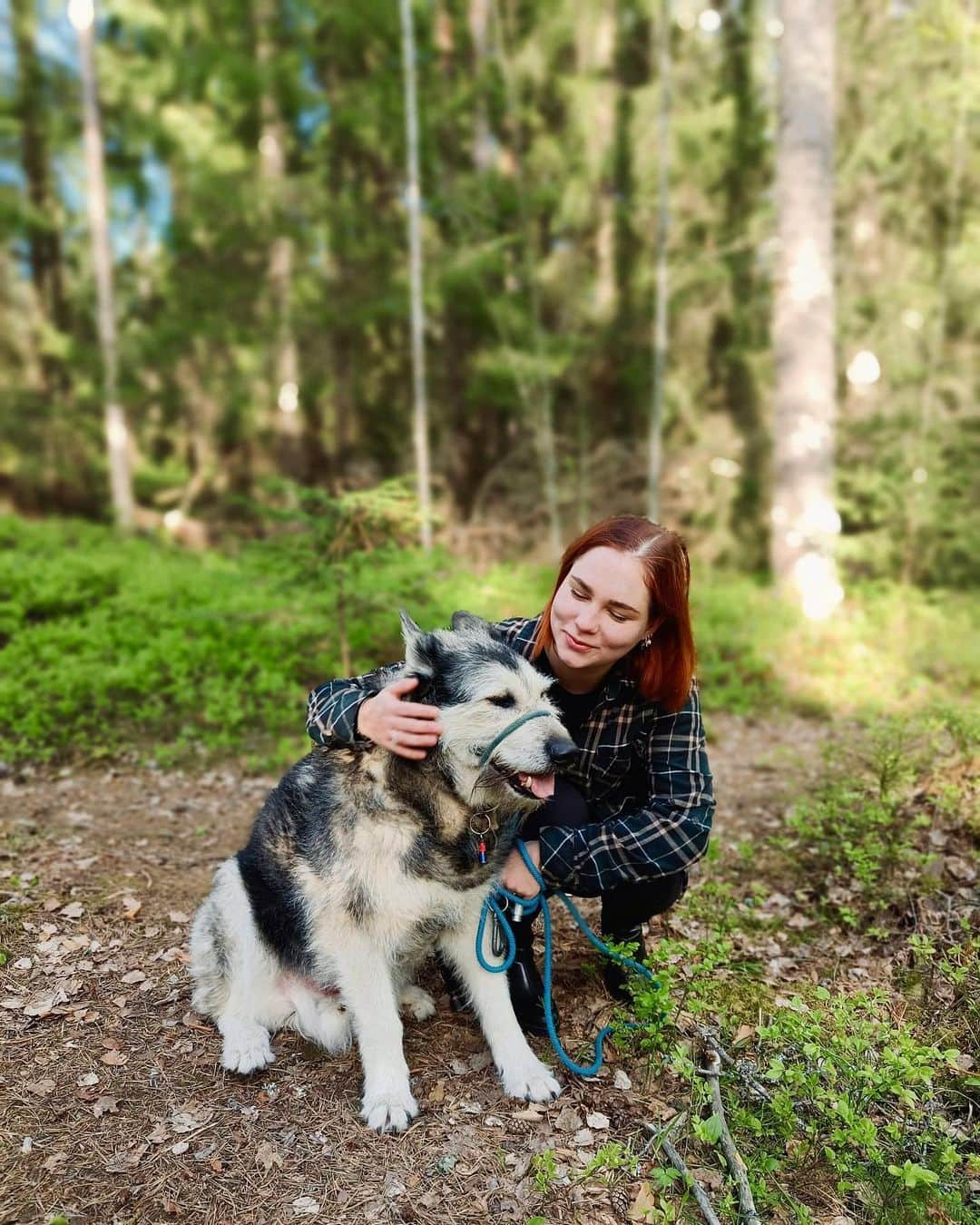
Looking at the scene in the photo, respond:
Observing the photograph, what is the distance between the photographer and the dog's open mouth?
2707 millimetres

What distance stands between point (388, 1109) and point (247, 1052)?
66 cm

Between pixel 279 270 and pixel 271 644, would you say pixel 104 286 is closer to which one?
pixel 279 270

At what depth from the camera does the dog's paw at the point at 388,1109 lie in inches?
109

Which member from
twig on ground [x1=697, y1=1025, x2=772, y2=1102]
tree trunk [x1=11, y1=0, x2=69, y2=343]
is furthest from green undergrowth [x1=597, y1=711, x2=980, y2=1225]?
tree trunk [x1=11, y1=0, x2=69, y2=343]

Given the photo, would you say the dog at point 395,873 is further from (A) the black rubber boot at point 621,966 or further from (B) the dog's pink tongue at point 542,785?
(A) the black rubber boot at point 621,966

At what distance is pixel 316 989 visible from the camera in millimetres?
3170

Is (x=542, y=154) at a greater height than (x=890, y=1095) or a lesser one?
greater

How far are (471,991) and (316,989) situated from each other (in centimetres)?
65

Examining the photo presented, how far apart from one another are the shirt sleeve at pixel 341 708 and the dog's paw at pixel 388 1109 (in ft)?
4.20

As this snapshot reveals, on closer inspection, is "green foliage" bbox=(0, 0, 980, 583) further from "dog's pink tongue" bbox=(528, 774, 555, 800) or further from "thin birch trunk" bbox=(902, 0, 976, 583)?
"dog's pink tongue" bbox=(528, 774, 555, 800)

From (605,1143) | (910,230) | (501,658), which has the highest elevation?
(910,230)

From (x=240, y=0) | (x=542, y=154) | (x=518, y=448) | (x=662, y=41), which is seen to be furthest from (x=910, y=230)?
(x=240, y=0)

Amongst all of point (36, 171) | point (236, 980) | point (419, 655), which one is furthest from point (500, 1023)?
point (36, 171)

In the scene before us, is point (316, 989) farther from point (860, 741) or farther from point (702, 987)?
point (860, 741)
